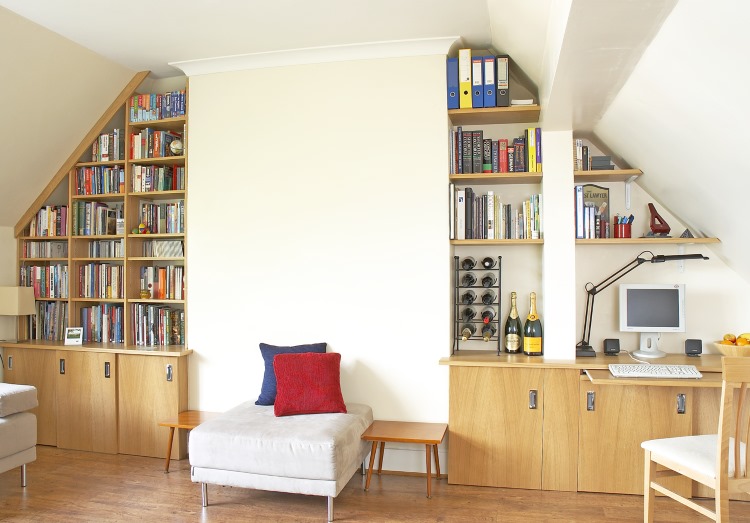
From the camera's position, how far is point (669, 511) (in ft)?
11.0

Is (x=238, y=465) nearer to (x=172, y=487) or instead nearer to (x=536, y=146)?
(x=172, y=487)

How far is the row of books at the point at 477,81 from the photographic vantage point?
391cm

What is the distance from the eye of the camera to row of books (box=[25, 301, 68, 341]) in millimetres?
4844

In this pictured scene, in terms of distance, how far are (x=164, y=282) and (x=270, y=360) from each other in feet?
3.90

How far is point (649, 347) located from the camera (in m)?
3.87

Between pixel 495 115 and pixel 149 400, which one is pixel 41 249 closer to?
pixel 149 400

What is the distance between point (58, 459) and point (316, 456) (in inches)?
87.0

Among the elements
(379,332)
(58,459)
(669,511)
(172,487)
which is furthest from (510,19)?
(58,459)

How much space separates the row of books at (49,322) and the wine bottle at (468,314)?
10.2ft

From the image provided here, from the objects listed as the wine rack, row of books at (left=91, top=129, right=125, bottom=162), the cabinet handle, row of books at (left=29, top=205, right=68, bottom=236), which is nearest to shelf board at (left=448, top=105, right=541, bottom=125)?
the wine rack

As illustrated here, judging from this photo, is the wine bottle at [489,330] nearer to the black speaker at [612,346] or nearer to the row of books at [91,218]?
the black speaker at [612,346]

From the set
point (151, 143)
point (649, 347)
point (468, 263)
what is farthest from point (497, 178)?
point (151, 143)

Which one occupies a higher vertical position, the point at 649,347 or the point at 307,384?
the point at 649,347

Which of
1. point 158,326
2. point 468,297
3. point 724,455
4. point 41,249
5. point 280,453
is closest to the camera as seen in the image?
point 724,455
